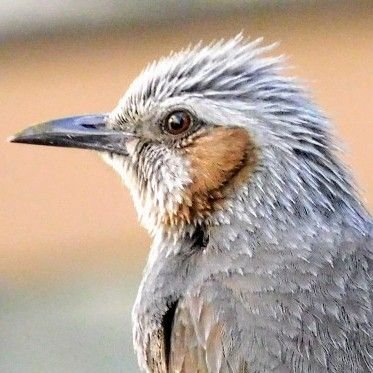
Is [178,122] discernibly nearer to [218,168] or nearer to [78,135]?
[218,168]

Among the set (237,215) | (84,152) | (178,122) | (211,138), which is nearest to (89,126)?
(178,122)

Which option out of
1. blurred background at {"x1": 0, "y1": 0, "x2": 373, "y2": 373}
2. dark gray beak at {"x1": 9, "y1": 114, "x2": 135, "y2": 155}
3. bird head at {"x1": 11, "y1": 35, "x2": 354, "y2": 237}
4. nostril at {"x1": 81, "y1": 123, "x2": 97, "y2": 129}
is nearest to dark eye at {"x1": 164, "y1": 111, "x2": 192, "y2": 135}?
bird head at {"x1": 11, "y1": 35, "x2": 354, "y2": 237}

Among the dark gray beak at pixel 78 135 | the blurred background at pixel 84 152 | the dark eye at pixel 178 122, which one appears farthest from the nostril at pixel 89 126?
the blurred background at pixel 84 152

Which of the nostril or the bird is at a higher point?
the nostril

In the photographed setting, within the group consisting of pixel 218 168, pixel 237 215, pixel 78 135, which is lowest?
pixel 237 215

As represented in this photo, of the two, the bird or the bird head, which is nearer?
the bird

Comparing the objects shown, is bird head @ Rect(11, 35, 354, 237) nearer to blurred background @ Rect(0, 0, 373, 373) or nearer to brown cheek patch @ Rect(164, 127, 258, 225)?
brown cheek patch @ Rect(164, 127, 258, 225)

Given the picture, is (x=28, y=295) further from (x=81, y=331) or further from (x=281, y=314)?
(x=281, y=314)

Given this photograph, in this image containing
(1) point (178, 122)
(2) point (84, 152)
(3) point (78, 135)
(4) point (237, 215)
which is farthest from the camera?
(2) point (84, 152)
